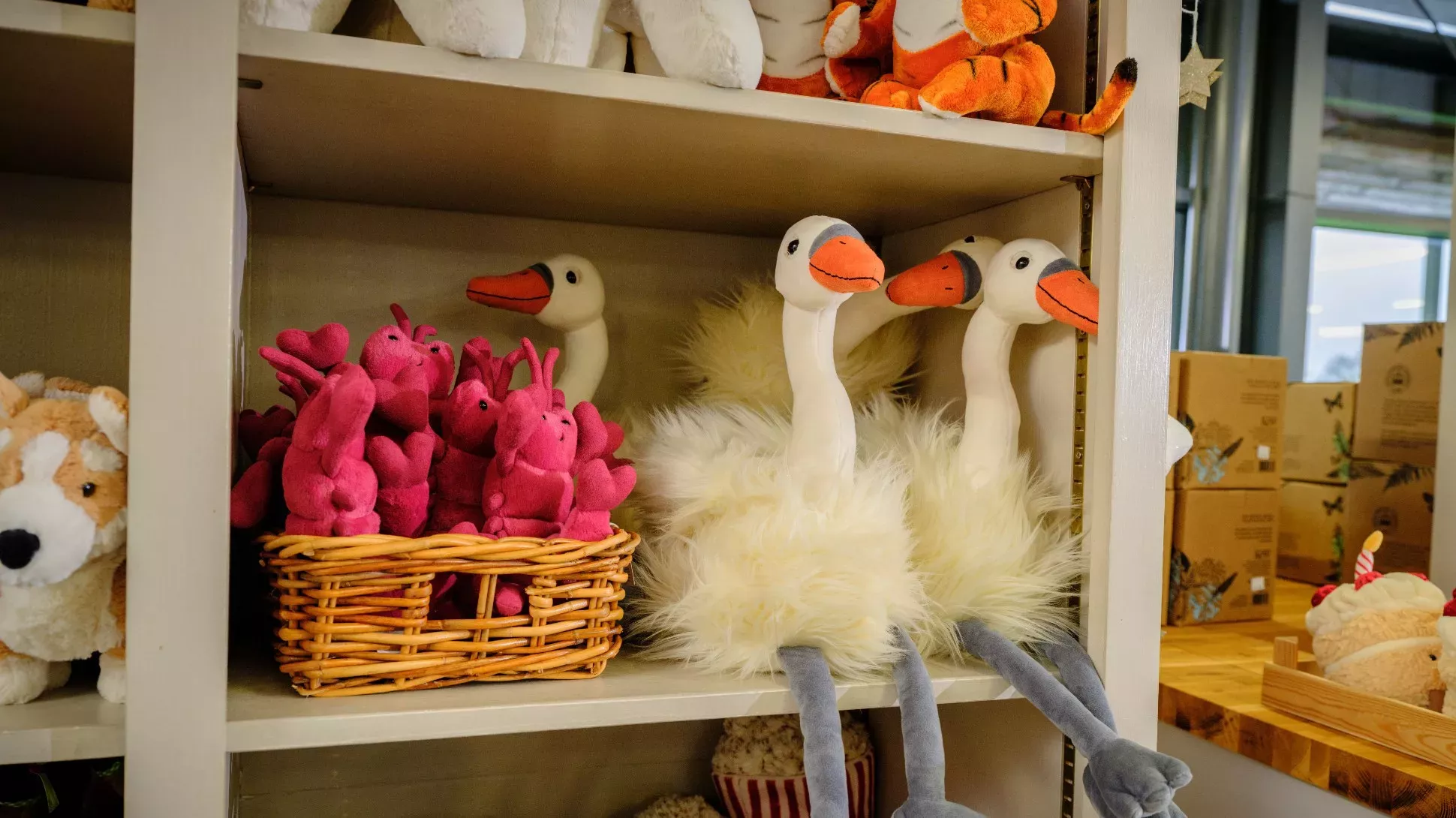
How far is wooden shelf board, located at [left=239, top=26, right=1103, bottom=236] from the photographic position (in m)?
0.67

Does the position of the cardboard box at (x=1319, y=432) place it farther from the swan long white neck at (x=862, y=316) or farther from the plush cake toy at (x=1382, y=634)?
the swan long white neck at (x=862, y=316)

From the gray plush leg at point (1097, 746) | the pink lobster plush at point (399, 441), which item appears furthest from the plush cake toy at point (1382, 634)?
the pink lobster plush at point (399, 441)

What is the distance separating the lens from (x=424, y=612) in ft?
2.23

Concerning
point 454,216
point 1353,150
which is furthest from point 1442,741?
point 1353,150

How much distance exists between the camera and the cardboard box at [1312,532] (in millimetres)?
2121

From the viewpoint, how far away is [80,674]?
73 centimetres

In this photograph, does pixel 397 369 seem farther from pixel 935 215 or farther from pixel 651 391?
pixel 935 215

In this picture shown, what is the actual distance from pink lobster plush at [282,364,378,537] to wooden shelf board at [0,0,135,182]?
0.86ft

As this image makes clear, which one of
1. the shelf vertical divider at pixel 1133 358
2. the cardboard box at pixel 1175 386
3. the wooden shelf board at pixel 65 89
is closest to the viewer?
the wooden shelf board at pixel 65 89

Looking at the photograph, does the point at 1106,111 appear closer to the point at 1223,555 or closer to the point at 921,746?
the point at 921,746

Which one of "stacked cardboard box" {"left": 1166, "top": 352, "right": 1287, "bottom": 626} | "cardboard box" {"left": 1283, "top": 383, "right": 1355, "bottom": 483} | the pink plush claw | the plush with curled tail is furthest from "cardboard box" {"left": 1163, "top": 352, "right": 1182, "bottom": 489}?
the pink plush claw

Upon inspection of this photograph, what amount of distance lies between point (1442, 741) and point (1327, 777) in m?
0.14

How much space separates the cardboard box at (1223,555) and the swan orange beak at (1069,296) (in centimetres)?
109

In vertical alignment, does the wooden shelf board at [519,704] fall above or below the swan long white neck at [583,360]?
below
